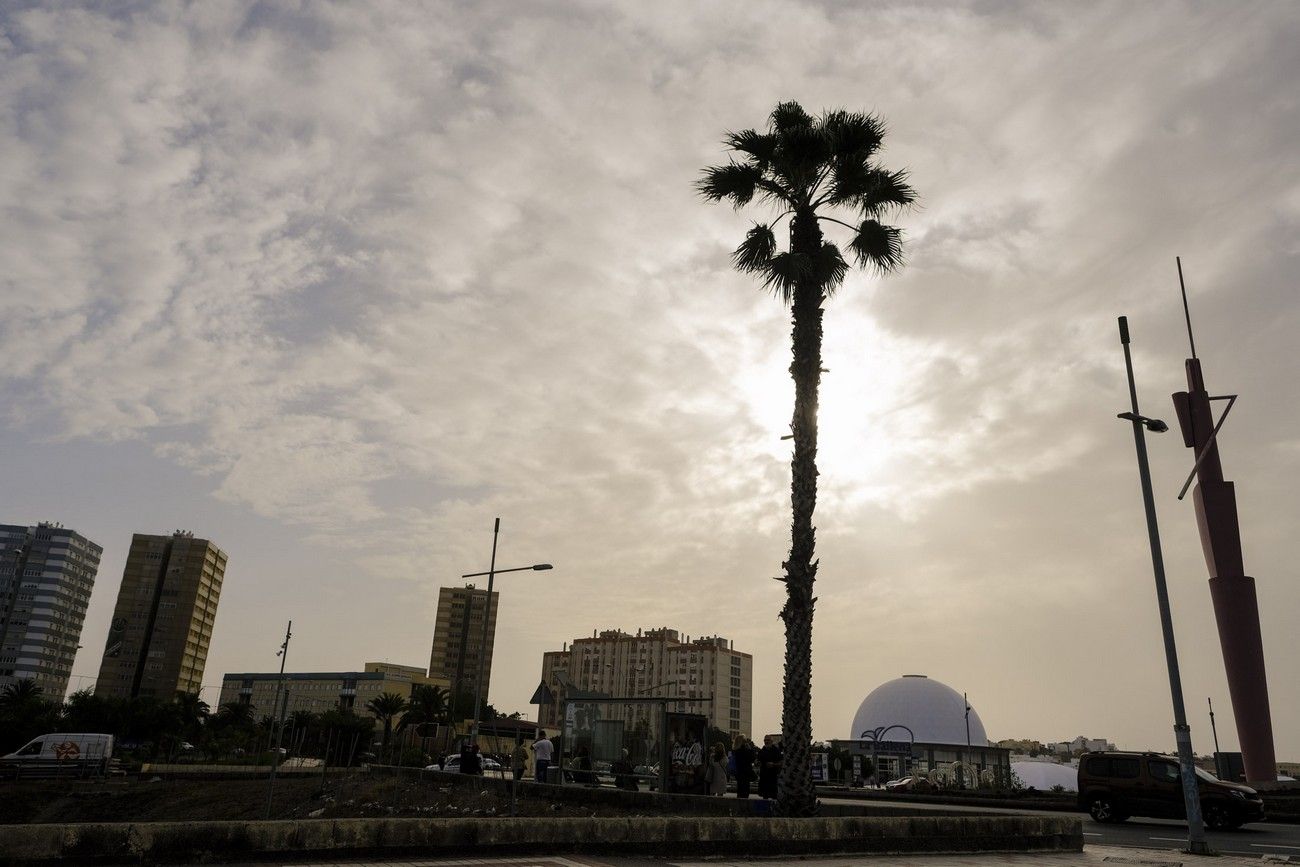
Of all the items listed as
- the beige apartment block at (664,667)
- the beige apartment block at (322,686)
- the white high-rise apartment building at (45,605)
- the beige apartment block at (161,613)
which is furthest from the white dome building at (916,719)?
the white high-rise apartment building at (45,605)

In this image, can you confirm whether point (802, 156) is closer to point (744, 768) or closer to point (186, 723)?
point (744, 768)

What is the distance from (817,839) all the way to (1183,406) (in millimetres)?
46949

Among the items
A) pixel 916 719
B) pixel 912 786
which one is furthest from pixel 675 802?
pixel 916 719

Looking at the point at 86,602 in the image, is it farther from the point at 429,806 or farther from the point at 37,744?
the point at 429,806

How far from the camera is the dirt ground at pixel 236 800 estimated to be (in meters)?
21.5

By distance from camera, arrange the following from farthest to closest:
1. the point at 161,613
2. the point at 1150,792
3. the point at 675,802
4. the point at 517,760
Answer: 1. the point at 161,613
2. the point at 1150,792
3. the point at 517,760
4. the point at 675,802

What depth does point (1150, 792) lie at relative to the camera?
2075 cm

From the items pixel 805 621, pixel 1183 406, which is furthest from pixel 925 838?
pixel 1183 406

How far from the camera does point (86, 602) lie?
170 metres

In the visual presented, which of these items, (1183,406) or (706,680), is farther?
(706,680)

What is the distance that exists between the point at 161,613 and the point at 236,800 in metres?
150

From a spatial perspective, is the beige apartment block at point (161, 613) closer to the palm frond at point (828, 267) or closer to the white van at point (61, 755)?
the white van at point (61, 755)

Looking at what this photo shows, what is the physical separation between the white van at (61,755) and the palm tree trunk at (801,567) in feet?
116

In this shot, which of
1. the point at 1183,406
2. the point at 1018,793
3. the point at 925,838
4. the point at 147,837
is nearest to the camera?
the point at 147,837
